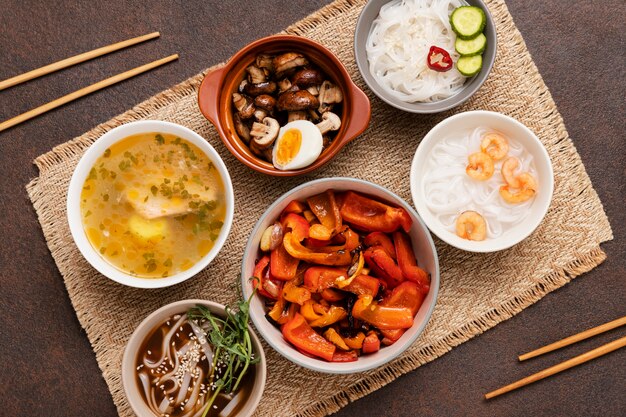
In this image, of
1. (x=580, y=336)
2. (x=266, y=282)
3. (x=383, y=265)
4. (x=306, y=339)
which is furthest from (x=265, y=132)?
(x=580, y=336)

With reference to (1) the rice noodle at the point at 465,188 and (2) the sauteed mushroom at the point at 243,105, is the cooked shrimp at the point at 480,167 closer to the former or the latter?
(1) the rice noodle at the point at 465,188

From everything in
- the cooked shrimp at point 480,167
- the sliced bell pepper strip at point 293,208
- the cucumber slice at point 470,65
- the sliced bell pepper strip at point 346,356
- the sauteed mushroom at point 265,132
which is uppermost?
the cucumber slice at point 470,65

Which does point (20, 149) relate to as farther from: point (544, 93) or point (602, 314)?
point (602, 314)

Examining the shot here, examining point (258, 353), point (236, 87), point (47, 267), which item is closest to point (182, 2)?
point (236, 87)

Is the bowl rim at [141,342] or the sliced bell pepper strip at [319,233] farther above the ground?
the sliced bell pepper strip at [319,233]

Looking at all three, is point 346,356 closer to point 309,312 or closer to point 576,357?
point 309,312

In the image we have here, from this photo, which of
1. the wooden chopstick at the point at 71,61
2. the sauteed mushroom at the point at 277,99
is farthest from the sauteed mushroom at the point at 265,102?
the wooden chopstick at the point at 71,61

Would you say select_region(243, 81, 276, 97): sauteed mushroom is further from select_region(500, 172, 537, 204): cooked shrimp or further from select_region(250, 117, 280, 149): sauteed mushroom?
select_region(500, 172, 537, 204): cooked shrimp
